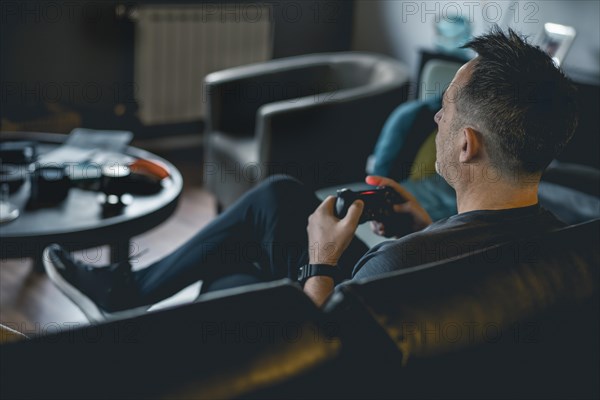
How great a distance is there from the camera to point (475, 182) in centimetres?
147

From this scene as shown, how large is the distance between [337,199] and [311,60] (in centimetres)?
203

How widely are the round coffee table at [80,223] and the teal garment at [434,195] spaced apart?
0.80m

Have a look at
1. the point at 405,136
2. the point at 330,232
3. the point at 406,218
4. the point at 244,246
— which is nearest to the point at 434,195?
the point at 405,136

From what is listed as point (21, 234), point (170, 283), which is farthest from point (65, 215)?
point (170, 283)

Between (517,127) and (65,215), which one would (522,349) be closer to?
(517,127)

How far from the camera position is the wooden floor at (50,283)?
2.50 meters

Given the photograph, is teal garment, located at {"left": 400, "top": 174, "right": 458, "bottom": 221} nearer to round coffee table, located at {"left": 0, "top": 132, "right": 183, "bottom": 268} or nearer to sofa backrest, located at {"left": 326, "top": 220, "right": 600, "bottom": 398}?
round coffee table, located at {"left": 0, "top": 132, "right": 183, "bottom": 268}

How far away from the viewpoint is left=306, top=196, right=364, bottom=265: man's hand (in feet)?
5.43

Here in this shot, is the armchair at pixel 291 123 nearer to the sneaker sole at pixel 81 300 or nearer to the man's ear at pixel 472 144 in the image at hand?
the sneaker sole at pixel 81 300

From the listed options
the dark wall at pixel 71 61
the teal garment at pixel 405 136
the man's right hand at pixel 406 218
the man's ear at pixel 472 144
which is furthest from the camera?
the dark wall at pixel 71 61

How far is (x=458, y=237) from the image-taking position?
1.37m

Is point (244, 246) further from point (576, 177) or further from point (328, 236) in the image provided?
point (576, 177)

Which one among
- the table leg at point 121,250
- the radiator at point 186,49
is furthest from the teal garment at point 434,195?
the radiator at point 186,49

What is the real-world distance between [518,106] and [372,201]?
530 millimetres
